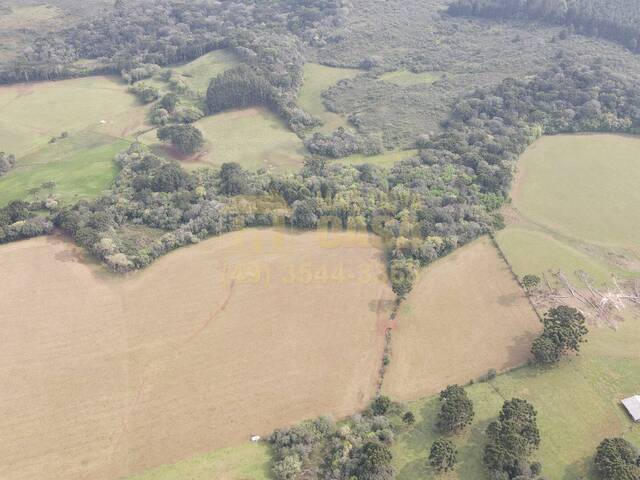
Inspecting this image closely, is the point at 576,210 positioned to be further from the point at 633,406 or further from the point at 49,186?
the point at 49,186

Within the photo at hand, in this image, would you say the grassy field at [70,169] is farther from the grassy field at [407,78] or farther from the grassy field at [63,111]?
the grassy field at [407,78]

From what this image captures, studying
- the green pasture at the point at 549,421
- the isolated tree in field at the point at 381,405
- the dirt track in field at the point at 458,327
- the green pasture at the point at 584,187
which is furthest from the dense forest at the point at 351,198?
the green pasture at the point at 549,421

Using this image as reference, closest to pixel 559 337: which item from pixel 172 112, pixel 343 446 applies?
pixel 343 446

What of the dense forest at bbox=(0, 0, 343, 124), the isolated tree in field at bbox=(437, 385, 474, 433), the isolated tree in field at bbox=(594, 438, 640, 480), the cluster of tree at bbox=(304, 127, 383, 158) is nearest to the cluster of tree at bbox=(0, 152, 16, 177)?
the dense forest at bbox=(0, 0, 343, 124)

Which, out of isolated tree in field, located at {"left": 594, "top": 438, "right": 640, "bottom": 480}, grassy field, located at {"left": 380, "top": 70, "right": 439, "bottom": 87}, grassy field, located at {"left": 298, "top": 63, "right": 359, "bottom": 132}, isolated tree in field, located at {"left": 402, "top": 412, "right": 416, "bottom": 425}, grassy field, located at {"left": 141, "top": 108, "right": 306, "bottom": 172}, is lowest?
grassy field, located at {"left": 141, "top": 108, "right": 306, "bottom": 172}

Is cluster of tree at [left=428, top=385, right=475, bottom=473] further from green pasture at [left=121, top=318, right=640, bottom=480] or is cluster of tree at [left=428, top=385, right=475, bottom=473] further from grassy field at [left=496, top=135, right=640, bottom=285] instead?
grassy field at [left=496, top=135, right=640, bottom=285]

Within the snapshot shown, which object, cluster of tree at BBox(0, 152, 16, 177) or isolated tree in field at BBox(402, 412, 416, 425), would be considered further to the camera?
cluster of tree at BBox(0, 152, 16, 177)

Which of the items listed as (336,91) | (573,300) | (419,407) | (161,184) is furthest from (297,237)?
(336,91)
